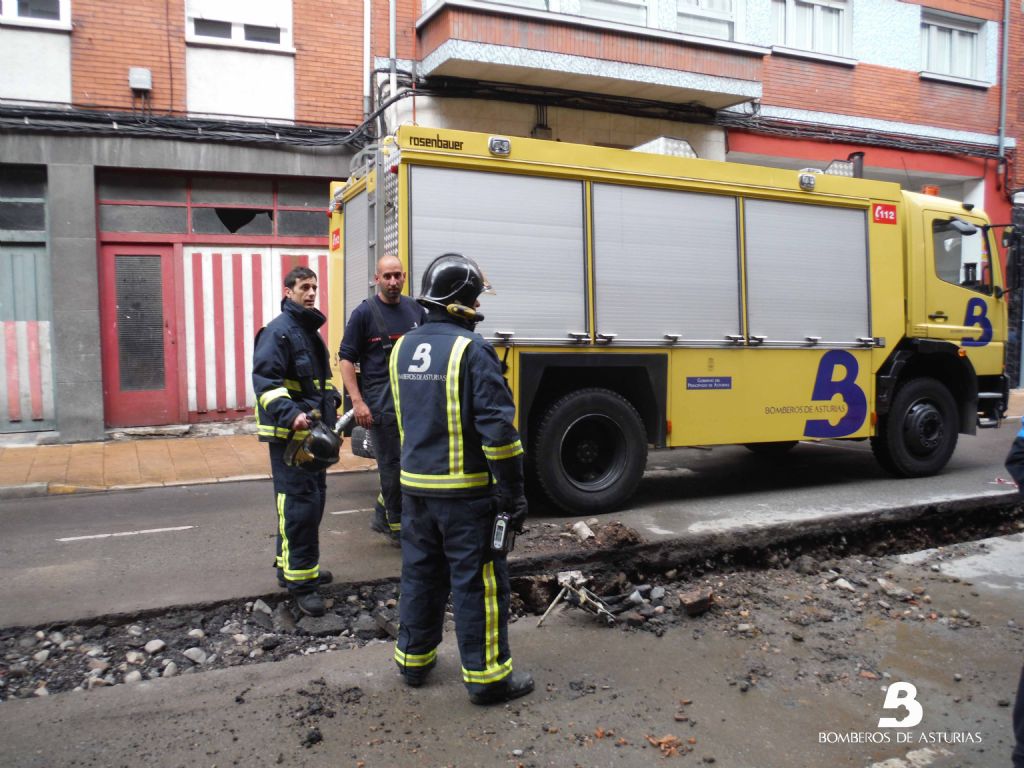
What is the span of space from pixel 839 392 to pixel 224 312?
299 inches

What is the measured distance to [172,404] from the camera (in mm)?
10617

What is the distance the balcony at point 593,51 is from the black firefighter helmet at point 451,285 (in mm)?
7626

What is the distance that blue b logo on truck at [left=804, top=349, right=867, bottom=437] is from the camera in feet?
24.1

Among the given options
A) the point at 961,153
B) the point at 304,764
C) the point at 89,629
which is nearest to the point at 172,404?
the point at 89,629

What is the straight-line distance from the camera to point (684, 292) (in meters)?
6.73

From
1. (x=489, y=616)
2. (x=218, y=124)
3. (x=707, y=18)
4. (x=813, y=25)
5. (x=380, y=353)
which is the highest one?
(x=813, y=25)

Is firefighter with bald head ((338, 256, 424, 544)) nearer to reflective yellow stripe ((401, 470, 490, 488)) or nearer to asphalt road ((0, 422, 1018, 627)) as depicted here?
asphalt road ((0, 422, 1018, 627))

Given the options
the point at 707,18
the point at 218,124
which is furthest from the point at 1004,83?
the point at 218,124

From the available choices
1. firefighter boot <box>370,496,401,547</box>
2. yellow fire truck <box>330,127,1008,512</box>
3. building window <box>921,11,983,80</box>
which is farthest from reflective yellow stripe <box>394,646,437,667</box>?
building window <box>921,11,983,80</box>

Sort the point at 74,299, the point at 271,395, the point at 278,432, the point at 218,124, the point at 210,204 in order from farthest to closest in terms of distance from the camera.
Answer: the point at 210,204, the point at 218,124, the point at 74,299, the point at 278,432, the point at 271,395

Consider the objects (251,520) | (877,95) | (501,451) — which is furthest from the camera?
(877,95)

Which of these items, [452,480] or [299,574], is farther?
[299,574]

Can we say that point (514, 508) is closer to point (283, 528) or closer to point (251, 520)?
point (283, 528)

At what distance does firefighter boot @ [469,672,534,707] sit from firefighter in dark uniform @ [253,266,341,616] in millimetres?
1319
